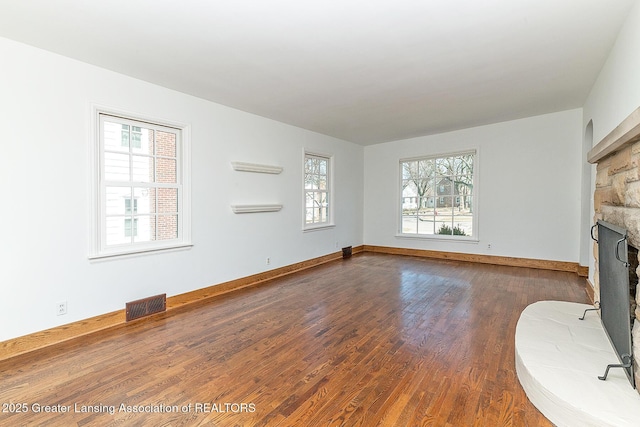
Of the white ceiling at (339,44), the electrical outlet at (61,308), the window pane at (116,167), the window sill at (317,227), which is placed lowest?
the electrical outlet at (61,308)

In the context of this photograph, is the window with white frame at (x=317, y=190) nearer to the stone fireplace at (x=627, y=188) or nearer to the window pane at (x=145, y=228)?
the window pane at (x=145, y=228)

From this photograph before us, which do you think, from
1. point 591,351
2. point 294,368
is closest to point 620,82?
point 591,351

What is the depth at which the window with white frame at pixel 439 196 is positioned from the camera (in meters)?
6.18

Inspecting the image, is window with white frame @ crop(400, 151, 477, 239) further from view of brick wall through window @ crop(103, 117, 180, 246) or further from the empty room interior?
view of brick wall through window @ crop(103, 117, 180, 246)

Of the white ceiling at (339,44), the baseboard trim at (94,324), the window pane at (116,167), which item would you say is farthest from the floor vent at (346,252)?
the window pane at (116,167)

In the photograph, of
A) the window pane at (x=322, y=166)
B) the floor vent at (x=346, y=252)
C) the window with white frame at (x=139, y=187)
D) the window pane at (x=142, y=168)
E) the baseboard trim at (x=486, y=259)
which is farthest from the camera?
the floor vent at (x=346, y=252)

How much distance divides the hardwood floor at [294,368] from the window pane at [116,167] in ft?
5.19

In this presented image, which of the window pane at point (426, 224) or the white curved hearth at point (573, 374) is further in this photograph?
the window pane at point (426, 224)

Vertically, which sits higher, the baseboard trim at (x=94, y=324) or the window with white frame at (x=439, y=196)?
the window with white frame at (x=439, y=196)

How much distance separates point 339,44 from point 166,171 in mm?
Answer: 2536

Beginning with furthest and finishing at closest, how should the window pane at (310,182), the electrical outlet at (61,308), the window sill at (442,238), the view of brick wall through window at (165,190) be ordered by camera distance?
the window sill at (442,238), the window pane at (310,182), the view of brick wall through window at (165,190), the electrical outlet at (61,308)

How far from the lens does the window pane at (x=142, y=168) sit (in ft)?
11.2

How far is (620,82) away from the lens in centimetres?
251

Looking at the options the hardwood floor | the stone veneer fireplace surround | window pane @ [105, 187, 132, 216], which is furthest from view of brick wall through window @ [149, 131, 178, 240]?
the stone veneer fireplace surround
